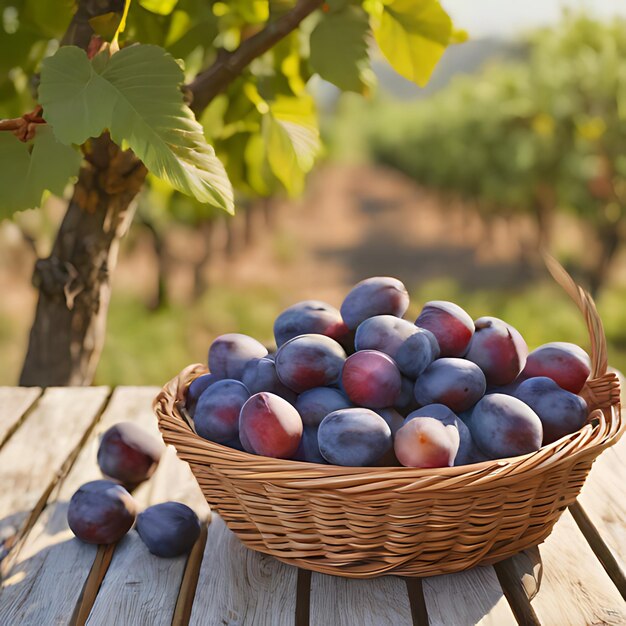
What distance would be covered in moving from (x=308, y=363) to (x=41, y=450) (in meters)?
0.58

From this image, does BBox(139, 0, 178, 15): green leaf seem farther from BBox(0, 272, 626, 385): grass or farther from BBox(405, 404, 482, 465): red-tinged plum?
BBox(0, 272, 626, 385): grass

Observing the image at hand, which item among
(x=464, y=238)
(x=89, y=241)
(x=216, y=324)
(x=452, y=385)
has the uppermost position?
(x=452, y=385)

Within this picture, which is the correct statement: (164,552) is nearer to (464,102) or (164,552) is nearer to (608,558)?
(608,558)

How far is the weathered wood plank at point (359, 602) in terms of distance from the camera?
2.74 ft

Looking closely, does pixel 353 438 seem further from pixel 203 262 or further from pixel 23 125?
pixel 203 262

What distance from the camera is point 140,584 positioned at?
903mm

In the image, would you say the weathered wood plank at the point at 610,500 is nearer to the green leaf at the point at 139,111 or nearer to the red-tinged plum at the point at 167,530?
the red-tinged plum at the point at 167,530

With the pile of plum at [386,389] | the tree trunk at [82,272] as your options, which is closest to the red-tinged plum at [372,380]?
the pile of plum at [386,389]

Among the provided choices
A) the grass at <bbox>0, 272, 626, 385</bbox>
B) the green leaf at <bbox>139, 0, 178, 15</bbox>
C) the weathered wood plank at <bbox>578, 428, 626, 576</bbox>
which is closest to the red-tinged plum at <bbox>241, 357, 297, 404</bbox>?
the weathered wood plank at <bbox>578, 428, 626, 576</bbox>

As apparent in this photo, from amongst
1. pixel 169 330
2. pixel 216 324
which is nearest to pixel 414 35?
pixel 169 330

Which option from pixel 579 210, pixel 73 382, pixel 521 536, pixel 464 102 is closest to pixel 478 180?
pixel 464 102

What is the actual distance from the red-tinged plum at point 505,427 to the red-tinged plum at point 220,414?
0.90ft

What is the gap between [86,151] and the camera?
1.35 m

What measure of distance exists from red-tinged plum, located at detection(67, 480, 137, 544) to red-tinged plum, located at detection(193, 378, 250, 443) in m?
0.16
